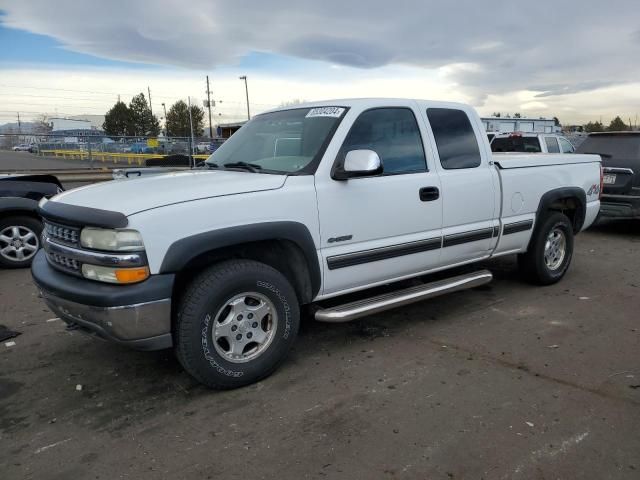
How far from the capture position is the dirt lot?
273 cm

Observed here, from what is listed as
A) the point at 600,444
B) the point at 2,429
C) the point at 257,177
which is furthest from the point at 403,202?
the point at 2,429

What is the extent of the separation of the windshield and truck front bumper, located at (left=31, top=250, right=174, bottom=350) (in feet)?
4.31

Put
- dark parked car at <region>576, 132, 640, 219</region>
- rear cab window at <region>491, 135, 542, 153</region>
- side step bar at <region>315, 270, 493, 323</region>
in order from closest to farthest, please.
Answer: side step bar at <region>315, 270, 493, 323</region> < dark parked car at <region>576, 132, 640, 219</region> < rear cab window at <region>491, 135, 542, 153</region>

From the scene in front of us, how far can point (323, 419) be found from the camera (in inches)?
124

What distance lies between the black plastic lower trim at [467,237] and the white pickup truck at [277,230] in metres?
0.01

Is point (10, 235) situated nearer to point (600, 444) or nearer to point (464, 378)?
point (464, 378)

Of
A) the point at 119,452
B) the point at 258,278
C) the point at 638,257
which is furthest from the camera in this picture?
the point at 638,257

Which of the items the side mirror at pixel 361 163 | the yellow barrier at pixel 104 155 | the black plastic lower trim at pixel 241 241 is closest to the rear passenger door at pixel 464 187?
the side mirror at pixel 361 163

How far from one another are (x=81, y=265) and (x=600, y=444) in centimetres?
311

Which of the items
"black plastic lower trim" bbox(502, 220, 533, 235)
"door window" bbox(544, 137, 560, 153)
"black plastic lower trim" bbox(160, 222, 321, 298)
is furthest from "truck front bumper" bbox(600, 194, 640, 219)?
"black plastic lower trim" bbox(160, 222, 321, 298)

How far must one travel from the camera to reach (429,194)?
14.2 ft

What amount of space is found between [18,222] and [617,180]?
898cm

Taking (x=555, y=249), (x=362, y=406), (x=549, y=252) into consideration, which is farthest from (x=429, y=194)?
(x=555, y=249)

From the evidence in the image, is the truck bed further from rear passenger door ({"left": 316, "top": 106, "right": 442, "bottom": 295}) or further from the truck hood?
the truck hood
